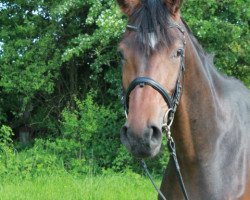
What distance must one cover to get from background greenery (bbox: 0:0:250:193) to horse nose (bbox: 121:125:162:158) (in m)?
6.12

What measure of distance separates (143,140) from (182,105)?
2.05 feet

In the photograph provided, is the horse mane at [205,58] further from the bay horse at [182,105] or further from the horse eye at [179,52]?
the horse eye at [179,52]

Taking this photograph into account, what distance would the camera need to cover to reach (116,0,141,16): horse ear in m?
2.77

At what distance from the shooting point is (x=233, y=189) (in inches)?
115

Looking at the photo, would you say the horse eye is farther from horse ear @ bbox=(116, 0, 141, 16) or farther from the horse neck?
horse ear @ bbox=(116, 0, 141, 16)

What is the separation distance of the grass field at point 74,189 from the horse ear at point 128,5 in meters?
3.97

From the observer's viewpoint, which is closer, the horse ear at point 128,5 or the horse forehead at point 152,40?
the horse forehead at point 152,40

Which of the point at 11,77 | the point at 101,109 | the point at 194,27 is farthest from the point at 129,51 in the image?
the point at 11,77

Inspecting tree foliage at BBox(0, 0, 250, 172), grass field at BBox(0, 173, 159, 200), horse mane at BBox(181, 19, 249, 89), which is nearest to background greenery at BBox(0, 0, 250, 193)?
tree foliage at BBox(0, 0, 250, 172)

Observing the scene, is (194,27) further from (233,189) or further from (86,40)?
(233,189)

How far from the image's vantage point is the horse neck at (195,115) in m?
2.88

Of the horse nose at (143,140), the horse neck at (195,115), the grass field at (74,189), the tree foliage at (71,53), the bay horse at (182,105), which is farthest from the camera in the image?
the tree foliage at (71,53)

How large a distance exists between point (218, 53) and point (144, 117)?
7089mm

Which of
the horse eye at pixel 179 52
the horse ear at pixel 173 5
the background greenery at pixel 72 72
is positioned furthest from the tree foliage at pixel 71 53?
the horse eye at pixel 179 52
